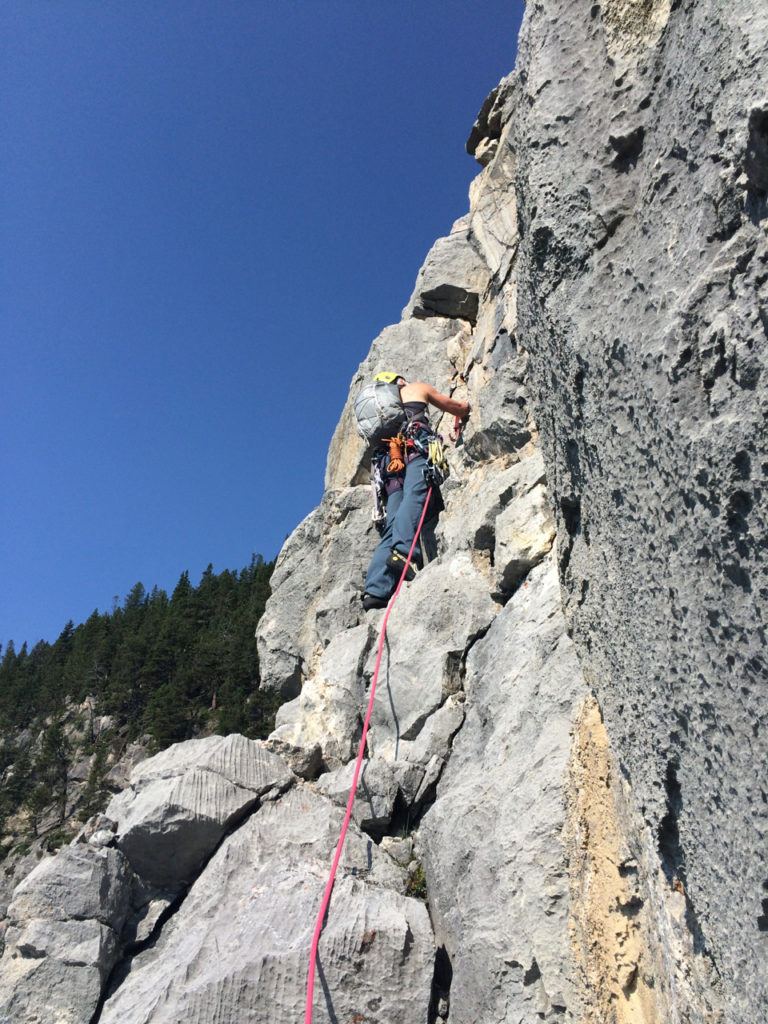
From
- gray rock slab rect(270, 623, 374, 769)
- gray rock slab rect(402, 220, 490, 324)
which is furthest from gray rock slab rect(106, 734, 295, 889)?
gray rock slab rect(402, 220, 490, 324)

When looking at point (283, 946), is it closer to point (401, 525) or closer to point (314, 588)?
point (401, 525)

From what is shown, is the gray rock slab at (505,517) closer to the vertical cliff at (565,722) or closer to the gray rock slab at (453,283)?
the vertical cliff at (565,722)

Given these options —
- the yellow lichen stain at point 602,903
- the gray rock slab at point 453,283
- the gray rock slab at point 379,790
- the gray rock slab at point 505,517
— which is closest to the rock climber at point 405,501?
the gray rock slab at point 505,517

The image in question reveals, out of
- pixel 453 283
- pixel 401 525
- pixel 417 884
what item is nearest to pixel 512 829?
pixel 417 884

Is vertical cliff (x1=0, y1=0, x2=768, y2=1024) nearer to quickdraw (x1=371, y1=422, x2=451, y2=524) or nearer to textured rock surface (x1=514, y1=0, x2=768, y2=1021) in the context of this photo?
textured rock surface (x1=514, y1=0, x2=768, y2=1021)

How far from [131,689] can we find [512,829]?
3184cm

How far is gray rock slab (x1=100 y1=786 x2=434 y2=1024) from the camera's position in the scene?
4.19m

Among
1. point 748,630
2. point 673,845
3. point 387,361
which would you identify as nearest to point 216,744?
point 673,845

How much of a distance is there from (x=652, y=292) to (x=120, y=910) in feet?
17.2

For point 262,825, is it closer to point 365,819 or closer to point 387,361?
point 365,819

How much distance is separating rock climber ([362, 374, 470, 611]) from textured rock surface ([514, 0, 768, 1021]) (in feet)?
14.2

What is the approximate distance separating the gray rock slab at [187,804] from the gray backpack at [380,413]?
4.84 metres

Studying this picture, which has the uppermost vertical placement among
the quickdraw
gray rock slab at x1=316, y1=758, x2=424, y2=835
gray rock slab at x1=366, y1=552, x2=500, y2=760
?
the quickdraw

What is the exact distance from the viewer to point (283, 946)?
4371 millimetres
